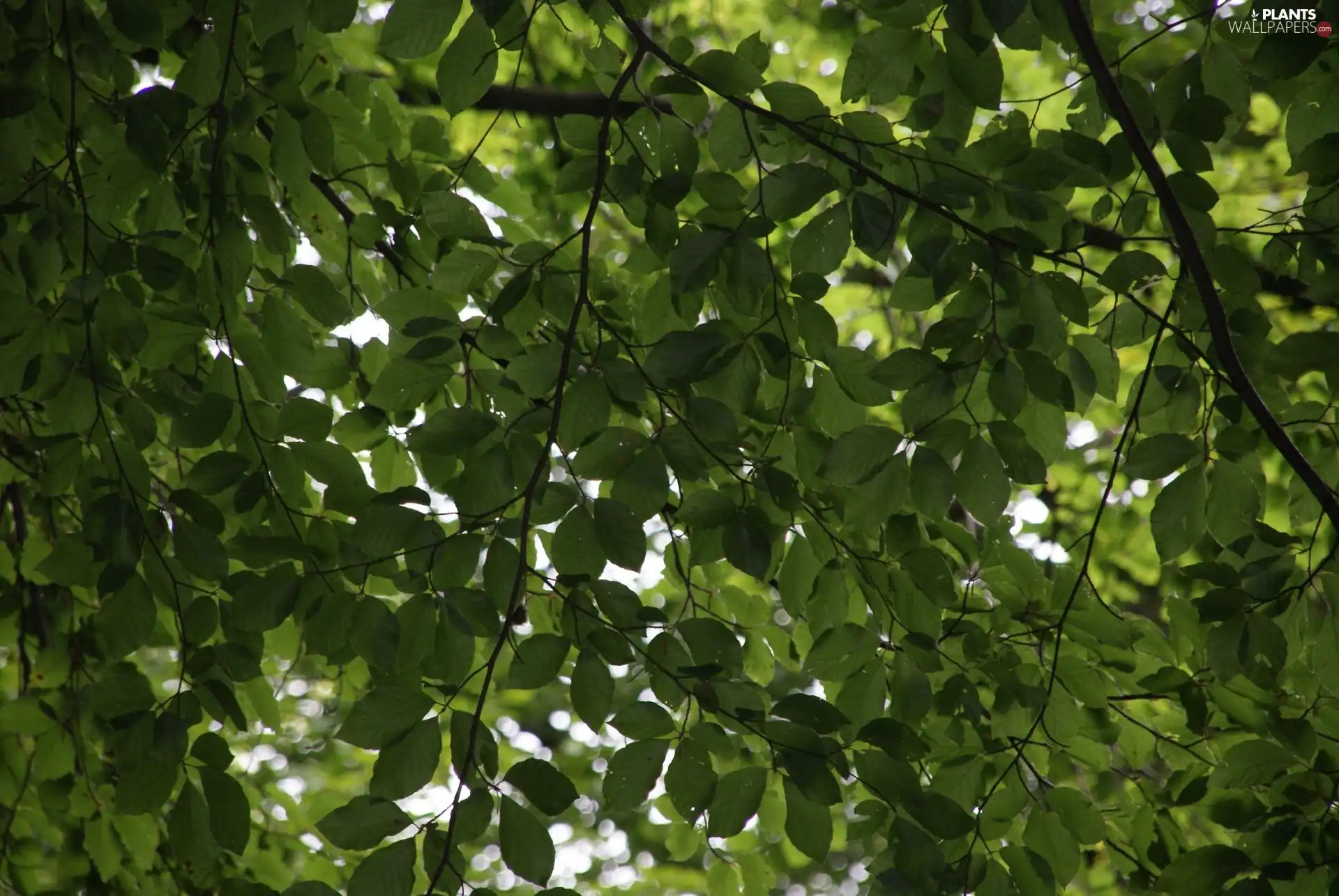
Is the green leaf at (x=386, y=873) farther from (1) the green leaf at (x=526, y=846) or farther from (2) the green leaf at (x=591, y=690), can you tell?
(2) the green leaf at (x=591, y=690)

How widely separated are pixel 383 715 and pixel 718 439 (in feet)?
1.69

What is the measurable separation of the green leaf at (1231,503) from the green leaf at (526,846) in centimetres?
91

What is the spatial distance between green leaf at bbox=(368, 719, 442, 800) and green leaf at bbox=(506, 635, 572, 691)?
14 centimetres

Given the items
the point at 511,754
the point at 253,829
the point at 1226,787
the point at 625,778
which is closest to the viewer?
the point at 625,778

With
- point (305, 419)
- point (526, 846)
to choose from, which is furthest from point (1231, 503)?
point (305, 419)

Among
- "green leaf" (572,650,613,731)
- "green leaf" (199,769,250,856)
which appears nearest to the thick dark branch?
"green leaf" (572,650,613,731)

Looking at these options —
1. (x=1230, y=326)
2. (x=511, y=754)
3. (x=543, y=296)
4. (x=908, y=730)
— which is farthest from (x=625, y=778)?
(x=511, y=754)

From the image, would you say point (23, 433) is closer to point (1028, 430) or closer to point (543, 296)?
point (543, 296)

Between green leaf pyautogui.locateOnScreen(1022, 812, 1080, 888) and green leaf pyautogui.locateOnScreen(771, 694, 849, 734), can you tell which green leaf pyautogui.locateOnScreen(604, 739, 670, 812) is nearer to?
green leaf pyautogui.locateOnScreen(771, 694, 849, 734)

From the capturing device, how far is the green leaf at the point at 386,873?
115cm

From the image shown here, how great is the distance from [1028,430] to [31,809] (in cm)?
216

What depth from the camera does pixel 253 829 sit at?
254 cm

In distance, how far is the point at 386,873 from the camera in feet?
3.79

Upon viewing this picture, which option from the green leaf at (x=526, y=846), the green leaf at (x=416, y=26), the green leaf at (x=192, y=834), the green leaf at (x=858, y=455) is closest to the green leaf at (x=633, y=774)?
the green leaf at (x=526, y=846)
